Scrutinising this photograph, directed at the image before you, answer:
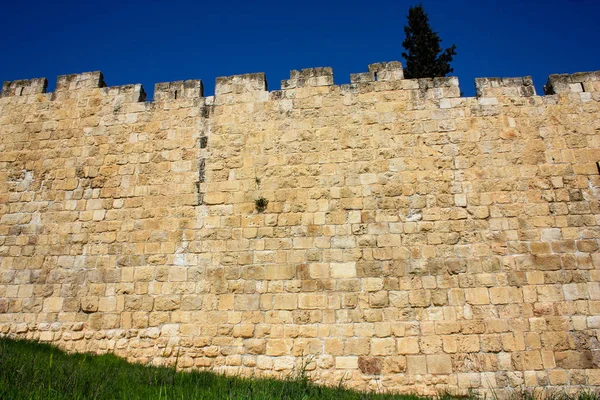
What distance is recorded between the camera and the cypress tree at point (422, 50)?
12.9 meters

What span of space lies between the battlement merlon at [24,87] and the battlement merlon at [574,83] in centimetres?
969

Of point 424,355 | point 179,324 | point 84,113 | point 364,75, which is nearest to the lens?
point 424,355

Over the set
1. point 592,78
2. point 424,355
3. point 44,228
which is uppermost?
point 592,78

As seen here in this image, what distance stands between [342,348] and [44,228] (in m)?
5.62

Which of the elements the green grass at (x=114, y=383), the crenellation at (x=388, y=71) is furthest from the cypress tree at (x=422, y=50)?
the green grass at (x=114, y=383)

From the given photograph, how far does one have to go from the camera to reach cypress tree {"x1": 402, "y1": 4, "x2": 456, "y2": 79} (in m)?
12.9

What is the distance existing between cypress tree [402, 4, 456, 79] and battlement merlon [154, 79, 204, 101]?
7.42m

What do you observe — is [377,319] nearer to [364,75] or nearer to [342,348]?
[342,348]

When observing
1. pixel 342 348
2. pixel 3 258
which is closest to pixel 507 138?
pixel 342 348

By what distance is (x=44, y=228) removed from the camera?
24.4 ft

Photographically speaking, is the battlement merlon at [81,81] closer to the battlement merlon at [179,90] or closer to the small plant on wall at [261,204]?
the battlement merlon at [179,90]

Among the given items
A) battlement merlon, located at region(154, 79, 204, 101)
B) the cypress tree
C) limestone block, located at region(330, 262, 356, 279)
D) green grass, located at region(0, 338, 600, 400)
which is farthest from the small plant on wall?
the cypress tree

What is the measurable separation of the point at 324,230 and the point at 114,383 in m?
3.63

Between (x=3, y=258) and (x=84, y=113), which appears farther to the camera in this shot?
(x=84, y=113)
